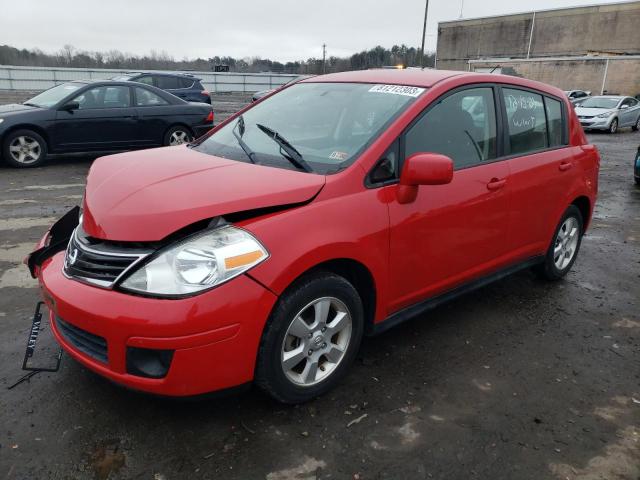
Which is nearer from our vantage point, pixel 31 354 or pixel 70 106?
pixel 31 354

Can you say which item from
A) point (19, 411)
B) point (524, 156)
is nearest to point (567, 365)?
point (524, 156)

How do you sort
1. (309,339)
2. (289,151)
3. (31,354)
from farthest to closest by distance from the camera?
1. (289,151)
2. (31,354)
3. (309,339)

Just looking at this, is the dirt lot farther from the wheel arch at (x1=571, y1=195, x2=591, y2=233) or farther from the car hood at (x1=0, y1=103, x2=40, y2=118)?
the car hood at (x1=0, y1=103, x2=40, y2=118)

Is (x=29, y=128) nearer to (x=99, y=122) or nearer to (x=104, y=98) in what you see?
(x=99, y=122)

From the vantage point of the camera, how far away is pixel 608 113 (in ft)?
66.1

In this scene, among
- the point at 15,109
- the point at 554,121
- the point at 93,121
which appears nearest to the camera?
the point at 554,121

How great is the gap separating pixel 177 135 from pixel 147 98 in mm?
891

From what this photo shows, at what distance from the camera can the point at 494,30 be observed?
6325cm

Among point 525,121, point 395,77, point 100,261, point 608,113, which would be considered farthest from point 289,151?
point 608,113

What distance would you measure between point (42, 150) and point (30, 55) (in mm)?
56444

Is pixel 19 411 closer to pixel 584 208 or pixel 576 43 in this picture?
pixel 584 208

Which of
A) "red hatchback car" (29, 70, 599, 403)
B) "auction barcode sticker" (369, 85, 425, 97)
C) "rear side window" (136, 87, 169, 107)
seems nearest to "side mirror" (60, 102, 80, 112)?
"rear side window" (136, 87, 169, 107)

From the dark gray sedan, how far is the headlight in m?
7.97

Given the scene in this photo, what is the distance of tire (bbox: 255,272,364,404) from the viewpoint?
8.20 ft
